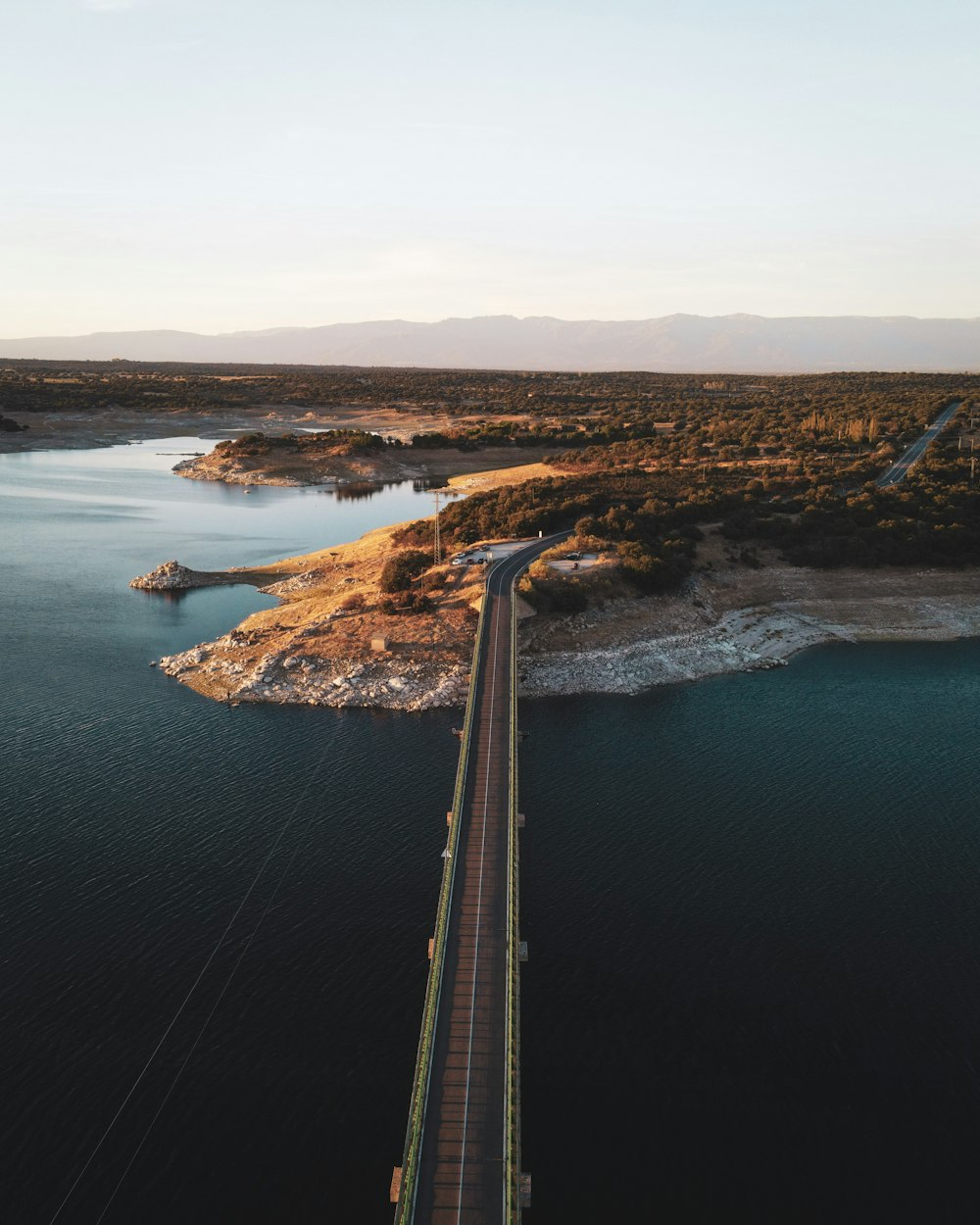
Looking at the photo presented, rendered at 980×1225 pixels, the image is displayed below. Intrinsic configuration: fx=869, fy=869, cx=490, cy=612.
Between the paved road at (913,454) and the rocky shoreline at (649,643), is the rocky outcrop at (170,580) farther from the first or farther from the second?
the paved road at (913,454)

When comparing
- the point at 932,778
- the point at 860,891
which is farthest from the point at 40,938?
the point at 932,778

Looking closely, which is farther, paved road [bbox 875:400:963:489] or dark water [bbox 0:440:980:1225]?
paved road [bbox 875:400:963:489]

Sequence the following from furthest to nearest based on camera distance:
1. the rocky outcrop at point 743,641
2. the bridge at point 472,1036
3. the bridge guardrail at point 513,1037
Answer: the rocky outcrop at point 743,641 < the bridge at point 472,1036 < the bridge guardrail at point 513,1037

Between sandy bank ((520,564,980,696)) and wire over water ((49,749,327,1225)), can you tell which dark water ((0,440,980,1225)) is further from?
sandy bank ((520,564,980,696))

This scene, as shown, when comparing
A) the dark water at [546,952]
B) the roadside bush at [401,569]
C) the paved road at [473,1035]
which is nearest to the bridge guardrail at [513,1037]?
the paved road at [473,1035]

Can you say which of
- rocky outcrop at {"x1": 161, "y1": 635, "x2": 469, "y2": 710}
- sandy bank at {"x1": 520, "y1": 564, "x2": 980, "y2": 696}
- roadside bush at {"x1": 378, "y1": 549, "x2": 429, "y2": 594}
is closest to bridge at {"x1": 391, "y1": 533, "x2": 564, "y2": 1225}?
rocky outcrop at {"x1": 161, "y1": 635, "x2": 469, "y2": 710}

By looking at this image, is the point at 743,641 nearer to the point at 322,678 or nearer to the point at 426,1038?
the point at 322,678
